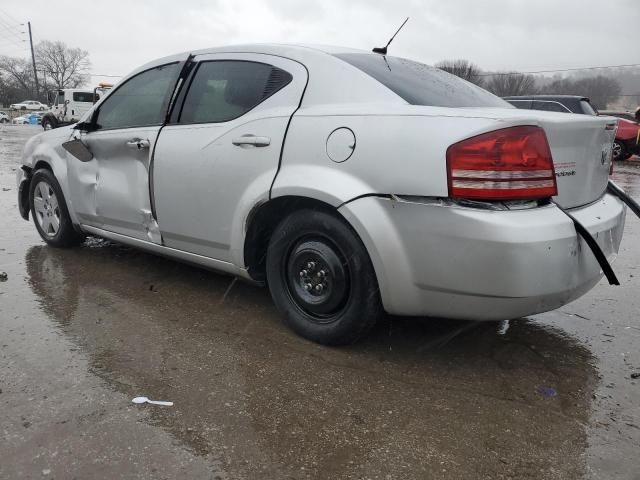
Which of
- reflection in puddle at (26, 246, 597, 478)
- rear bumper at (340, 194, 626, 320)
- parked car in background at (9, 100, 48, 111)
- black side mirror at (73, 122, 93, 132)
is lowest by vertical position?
parked car in background at (9, 100, 48, 111)

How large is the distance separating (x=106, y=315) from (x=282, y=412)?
154 centimetres

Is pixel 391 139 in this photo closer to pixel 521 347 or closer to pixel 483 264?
pixel 483 264

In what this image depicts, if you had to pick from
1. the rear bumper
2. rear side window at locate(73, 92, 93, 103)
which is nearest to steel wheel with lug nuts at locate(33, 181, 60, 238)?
the rear bumper

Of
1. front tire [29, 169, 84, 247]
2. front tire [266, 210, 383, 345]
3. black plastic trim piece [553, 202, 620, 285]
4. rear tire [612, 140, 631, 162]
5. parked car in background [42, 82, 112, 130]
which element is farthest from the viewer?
parked car in background [42, 82, 112, 130]

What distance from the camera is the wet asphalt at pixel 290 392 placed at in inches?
79.2

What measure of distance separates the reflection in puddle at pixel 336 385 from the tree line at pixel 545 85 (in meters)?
33.6

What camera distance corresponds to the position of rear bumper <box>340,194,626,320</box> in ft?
7.54

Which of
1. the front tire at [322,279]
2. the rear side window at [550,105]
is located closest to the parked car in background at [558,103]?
the rear side window at [550,105]

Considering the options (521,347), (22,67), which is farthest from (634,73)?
(22,67)

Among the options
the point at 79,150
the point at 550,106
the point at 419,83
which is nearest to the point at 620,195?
the point at 419,83

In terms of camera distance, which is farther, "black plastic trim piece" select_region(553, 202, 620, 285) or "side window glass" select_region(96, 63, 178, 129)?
"side window glass" select_region(96, 63, 178, 129)

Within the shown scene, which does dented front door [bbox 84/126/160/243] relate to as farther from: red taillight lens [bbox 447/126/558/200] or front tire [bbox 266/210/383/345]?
red taillight lens [bbox 447/126/558/200]

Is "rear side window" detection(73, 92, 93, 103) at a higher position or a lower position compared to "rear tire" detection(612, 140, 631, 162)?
higher

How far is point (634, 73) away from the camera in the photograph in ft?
106
